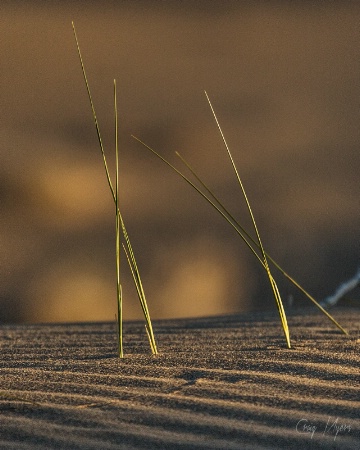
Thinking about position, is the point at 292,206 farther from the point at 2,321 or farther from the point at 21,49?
the point at 21,49

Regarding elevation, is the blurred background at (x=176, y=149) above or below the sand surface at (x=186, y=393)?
above

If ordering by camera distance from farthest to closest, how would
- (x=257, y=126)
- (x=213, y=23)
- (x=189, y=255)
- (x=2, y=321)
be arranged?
(x=213, y=23) → (x=257, y=126) → (x=189, y=255) → (x=2, y=321)

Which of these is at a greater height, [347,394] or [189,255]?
[189,255]

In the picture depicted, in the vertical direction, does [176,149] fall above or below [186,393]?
above

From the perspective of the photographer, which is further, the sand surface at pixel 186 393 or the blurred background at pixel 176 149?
Result: the blurred background at pixel 176 149

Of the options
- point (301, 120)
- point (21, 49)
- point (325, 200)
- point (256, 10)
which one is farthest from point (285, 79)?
point (21, 49)

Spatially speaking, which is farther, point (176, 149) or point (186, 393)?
point (176, 149)
